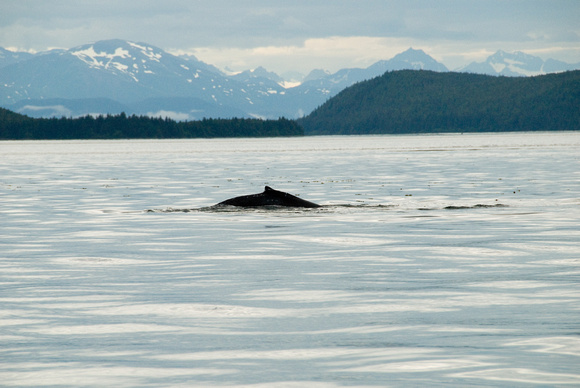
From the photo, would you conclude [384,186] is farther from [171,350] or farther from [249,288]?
[171,350]

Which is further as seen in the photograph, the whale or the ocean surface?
the whale

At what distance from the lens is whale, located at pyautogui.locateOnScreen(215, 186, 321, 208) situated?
33.8 metres

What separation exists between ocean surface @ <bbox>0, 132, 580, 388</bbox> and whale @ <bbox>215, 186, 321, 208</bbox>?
72.4 inches

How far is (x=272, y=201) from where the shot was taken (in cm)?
3403

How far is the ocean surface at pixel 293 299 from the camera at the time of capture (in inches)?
387

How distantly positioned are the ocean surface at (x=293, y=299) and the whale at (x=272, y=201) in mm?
1838

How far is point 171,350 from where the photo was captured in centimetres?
1084

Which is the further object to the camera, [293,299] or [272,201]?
[272,201]

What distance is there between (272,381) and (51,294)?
7.30 m

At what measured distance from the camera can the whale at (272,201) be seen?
33.8 m

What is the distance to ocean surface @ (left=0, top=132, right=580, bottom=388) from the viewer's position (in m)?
9.83

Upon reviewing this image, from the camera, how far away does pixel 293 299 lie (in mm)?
14516

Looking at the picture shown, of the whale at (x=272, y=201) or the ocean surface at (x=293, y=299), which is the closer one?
the ocean surface at (x=293, y=299)

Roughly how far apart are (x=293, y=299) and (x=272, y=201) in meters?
19.6
